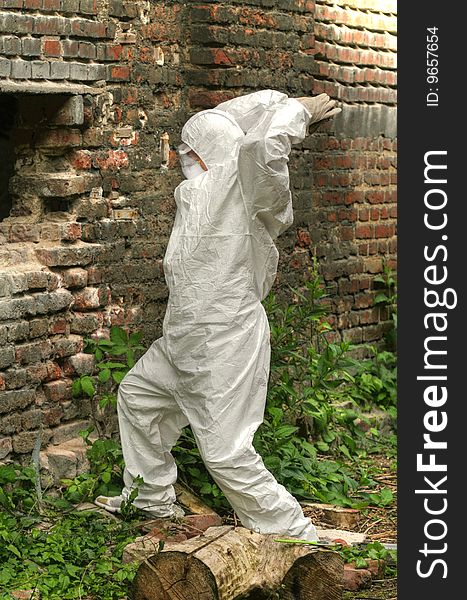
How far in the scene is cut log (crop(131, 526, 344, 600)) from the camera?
421 cm

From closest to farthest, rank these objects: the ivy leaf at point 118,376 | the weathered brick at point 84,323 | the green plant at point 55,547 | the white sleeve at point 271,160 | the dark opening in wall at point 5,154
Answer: the green plant at point 55,547 < the white sleeve at point 271,160 < the ivy leaf at point 118,376 < the weathered brick at point 84,323 < the dark opening in wall at point 5,154

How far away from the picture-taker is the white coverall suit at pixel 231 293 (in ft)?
15.4

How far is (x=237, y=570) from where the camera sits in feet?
14.3

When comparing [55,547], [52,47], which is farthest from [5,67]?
[55,547]

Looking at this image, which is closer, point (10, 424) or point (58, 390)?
point (10, 424)

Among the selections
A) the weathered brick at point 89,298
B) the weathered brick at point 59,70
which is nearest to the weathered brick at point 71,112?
the weathered brick at point 59,70

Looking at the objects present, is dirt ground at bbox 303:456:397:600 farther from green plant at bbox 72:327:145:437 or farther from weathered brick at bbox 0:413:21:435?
weathered brick at bbox 0:413:21:435

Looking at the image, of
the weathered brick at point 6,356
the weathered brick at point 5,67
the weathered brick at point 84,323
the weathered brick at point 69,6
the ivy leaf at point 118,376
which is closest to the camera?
the weathered brick at point 5,67

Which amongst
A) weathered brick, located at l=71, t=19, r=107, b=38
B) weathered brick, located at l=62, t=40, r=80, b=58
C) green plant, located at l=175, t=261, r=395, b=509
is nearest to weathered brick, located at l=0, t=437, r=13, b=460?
green plant, located at l=175, t=261, r=395, b=509

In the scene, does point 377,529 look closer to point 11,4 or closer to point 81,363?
point 81,363

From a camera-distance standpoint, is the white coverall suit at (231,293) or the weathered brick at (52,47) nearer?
the white coverall suit at (231,293)

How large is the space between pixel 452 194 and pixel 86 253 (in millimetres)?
2105

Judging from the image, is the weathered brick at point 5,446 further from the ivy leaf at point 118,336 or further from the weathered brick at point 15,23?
the weathered brick at point 15,23

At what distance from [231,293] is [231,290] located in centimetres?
1
